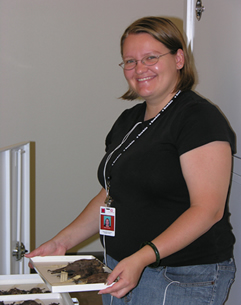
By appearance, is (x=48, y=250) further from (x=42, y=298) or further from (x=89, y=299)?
(x=89, y=299)

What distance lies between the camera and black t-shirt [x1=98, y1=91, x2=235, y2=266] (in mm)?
1067

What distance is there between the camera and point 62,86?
370 cm

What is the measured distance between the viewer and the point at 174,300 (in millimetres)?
1116

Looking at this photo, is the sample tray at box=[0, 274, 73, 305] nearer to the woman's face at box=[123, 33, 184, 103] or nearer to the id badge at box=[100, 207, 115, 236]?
the id badge at box=[100, 207, 115, 236]

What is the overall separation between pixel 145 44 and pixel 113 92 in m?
2.55

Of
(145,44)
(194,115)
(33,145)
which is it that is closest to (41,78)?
(33,145)

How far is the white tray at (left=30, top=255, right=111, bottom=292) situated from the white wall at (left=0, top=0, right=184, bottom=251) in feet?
7.93

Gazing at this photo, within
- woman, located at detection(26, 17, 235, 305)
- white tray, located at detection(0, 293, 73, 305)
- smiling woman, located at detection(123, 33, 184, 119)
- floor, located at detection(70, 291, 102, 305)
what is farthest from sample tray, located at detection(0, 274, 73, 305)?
floor, located at detection(70, 291, 102, 305)

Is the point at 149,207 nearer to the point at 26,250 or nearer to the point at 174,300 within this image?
the point at 174,300

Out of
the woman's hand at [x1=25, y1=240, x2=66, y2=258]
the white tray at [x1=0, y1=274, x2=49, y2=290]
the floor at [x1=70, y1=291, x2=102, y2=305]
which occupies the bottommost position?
the floor at [x1=70, y1=291, x2=102, y2=305]

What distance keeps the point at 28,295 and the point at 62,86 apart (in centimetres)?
270

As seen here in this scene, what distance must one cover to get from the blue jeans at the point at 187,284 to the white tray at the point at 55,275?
0.14m

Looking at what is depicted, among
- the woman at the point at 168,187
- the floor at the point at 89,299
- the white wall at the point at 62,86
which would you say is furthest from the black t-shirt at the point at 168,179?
the white wall at the point at 62,86

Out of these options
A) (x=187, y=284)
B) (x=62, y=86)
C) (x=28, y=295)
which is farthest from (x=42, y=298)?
(x=62, y=86)
